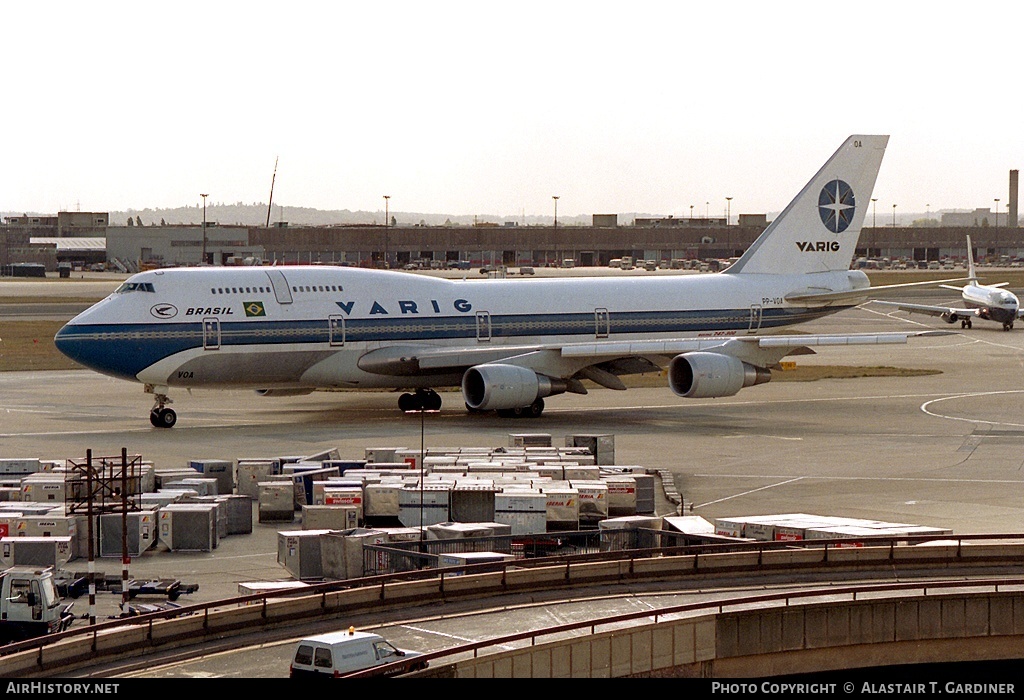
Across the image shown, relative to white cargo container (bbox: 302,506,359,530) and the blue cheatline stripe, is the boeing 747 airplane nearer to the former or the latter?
the blue cheatline stripe

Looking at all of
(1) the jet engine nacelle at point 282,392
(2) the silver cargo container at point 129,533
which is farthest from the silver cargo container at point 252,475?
(1) the jet engine nacelle at point 282,392

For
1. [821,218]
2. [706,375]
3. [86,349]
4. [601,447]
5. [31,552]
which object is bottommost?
[31,552]

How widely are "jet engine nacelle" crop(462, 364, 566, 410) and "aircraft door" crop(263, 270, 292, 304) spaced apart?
7.63 meters

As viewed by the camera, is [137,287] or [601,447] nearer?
[601,447]

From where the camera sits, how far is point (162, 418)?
55438 mm

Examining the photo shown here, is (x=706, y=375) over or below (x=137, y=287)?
below

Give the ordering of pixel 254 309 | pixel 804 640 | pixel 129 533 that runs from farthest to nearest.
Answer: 1. pixel 254 309
2. pixel 129 533
3. pixel 804 640

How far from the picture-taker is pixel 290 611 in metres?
25.8

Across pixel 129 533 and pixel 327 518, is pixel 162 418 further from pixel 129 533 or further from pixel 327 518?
pixel 129 533

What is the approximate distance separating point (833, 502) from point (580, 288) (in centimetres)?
2297

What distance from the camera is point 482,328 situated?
58625 millimetres

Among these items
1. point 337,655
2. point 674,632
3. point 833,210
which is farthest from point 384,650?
point 833,210

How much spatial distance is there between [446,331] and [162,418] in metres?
11.8

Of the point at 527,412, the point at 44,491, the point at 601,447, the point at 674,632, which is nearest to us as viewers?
the point at 674,632
